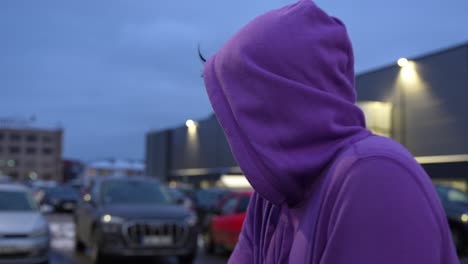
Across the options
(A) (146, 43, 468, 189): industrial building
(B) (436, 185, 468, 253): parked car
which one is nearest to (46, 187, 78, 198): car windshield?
(A) (146, 43, 468, 189): industrial building

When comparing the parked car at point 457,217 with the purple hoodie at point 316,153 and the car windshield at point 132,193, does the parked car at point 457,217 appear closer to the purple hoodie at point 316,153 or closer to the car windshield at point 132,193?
the car windshield at point 132,193

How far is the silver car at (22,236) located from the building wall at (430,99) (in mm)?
16356

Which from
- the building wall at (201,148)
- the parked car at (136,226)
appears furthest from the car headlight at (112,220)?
the building wall at (201,148)

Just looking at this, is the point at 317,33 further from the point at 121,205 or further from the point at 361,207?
the point at 121,205

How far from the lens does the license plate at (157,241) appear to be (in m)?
9.86

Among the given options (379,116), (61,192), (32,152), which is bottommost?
(32,152)

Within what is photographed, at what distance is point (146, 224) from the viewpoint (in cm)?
989

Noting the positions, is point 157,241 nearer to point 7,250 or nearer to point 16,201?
point 7,250

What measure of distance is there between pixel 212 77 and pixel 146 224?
9.05 meters

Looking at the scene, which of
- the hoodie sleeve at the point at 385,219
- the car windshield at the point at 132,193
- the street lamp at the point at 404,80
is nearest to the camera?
the hoodie sleeve at the point at 385,219

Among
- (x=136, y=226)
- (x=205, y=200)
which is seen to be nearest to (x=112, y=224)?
(x=136, y=226)

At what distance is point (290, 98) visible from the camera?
993 millimetres

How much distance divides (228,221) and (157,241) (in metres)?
2.27

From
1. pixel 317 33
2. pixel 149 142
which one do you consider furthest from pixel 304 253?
pixel 149 142
